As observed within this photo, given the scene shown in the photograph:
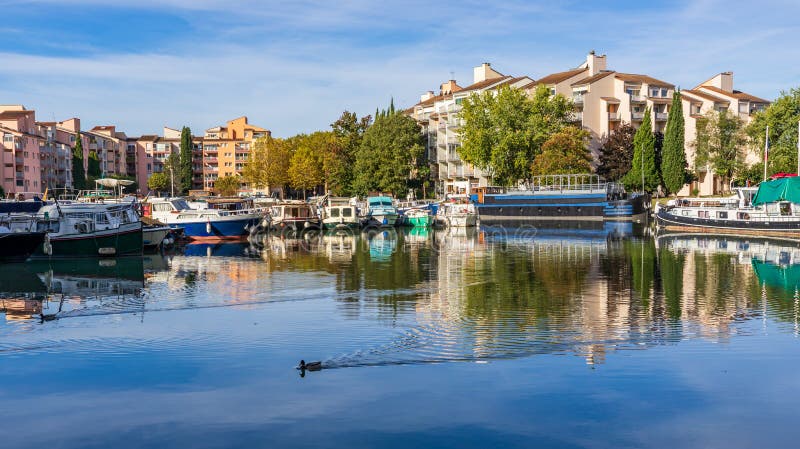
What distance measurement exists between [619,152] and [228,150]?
333 ft

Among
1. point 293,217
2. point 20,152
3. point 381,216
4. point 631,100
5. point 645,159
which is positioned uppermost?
point 631,100

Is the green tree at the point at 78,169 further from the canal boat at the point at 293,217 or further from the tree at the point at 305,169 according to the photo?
the canal boat at the point at 293,217

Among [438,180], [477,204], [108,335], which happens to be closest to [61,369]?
[108,335]

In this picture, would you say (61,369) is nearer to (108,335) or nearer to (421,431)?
(108,335)

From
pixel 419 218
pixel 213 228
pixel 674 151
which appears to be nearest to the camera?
pixel 213 228

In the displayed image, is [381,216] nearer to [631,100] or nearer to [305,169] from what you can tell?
[631,100]

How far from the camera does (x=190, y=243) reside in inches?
2146

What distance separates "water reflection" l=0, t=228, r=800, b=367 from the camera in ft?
61.6

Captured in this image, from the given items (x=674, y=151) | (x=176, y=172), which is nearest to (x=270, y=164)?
(x=176, y=172)

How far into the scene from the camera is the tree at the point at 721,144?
81.4 metres

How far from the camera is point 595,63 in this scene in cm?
9838

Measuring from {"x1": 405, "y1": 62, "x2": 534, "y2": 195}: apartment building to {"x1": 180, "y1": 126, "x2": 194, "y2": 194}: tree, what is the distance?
169ft

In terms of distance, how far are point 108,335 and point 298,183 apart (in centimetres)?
9977

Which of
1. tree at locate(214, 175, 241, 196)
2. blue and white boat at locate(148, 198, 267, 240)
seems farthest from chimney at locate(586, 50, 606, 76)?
tree at locate(214, 175, 241, 196)
